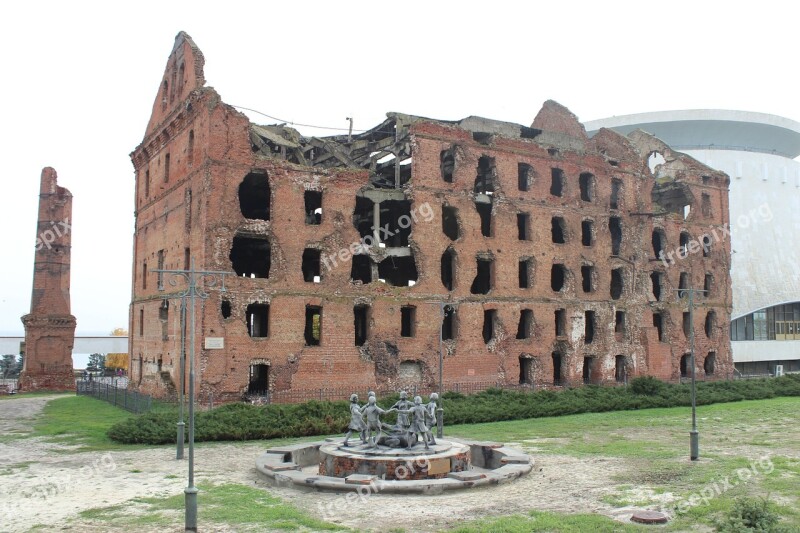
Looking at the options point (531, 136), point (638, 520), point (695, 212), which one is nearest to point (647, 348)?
point (695, 212)

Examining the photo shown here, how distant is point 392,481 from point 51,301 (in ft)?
109

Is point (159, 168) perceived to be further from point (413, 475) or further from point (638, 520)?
point (638, 520)

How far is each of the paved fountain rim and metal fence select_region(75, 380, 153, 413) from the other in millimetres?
10768

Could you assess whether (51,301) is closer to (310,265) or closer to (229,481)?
(310,265)

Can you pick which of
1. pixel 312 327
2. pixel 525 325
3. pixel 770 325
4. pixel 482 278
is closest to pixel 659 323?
pixel 525 325

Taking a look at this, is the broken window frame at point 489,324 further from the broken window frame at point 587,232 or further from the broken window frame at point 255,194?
the broken window frame at point 255,194

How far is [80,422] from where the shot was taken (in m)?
24.8

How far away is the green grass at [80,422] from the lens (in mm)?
20686

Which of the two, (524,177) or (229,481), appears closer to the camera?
(229,481)

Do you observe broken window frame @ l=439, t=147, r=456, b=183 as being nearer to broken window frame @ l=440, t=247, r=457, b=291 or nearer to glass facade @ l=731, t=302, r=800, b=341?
broken window frame @ l=440, t=247, r=457, b=291

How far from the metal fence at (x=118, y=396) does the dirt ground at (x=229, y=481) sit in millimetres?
7364

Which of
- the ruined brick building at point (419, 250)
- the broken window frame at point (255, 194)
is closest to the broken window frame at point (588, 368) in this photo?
the ruined brick building at point (419, 250)

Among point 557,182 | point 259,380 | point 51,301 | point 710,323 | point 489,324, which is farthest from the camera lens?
point 710,323

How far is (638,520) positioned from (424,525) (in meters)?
3.43
